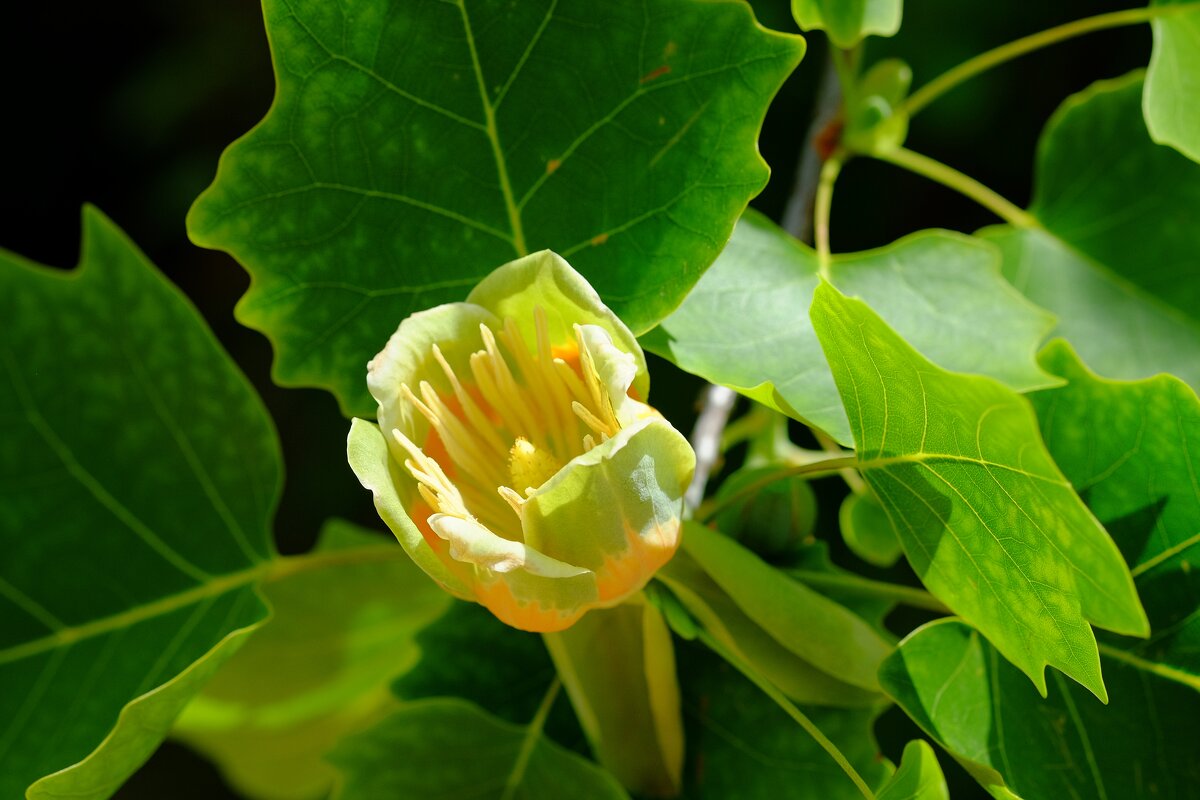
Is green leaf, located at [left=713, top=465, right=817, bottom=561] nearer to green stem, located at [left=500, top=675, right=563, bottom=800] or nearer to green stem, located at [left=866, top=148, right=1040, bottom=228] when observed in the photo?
green stem, located at [left=500, top=675, right=563, bottom=800]

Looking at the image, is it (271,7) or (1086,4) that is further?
(1086,4)

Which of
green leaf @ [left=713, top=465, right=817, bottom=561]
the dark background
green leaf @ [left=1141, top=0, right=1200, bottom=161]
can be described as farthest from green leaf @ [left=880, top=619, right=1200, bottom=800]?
the dark background

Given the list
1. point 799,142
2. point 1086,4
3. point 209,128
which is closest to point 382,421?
point 799,142

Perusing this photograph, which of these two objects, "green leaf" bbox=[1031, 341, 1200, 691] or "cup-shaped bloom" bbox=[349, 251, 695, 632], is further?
"green leaf" bbox=[1031, 341, 1200, 691]

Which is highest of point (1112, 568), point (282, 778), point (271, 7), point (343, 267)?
point (271, 7)

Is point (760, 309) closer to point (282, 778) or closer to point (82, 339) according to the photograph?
point (82, 339)

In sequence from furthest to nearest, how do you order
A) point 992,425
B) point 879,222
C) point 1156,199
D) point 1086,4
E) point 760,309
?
point 879,222
point 1086,4
point 1156,199
point 760,309
point 992,425
